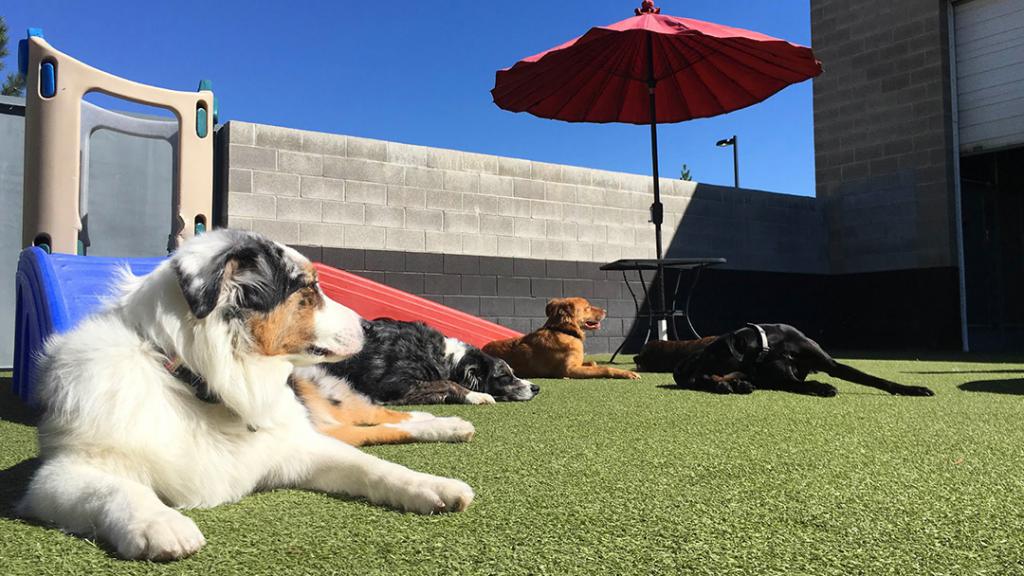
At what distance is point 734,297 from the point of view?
9219 millimetres

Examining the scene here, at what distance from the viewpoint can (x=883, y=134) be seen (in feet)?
33.5

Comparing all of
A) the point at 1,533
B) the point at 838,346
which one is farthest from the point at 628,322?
the point at 1,533

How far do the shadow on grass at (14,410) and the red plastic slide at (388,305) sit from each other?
73.3 inches

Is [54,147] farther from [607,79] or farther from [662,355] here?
[607,79]

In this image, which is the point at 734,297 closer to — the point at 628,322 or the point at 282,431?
the point at 628,322

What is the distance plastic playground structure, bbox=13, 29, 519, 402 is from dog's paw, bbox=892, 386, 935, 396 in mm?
3168

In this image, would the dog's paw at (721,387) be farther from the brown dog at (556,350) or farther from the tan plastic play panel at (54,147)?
the tan plastic play panel at (54,147)

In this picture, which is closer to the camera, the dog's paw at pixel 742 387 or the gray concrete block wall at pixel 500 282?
the dog's paw at pixel 742 387

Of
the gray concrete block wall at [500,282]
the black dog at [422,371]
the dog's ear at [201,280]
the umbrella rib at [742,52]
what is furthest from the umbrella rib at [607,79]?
the dog's ear at [201,280]

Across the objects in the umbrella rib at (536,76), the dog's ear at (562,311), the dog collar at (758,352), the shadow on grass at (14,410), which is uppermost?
the umbrella rib at (536,76)

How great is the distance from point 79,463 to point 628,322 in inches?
292

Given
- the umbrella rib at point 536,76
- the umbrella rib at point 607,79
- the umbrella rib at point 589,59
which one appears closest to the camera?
the umbrella rib at point 536,76

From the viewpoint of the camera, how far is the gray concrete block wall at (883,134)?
966 cm

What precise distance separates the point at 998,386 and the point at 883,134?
7.35m
